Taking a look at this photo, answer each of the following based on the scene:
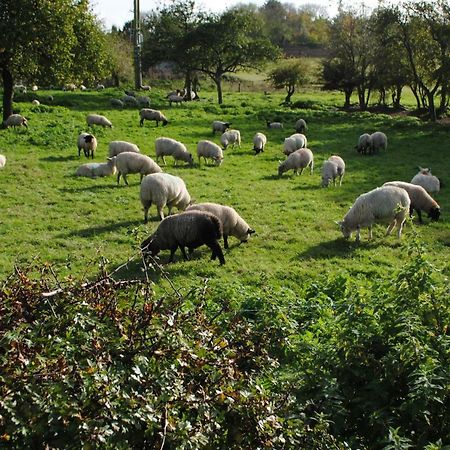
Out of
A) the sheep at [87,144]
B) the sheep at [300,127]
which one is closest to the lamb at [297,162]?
the sheep at [87,144]

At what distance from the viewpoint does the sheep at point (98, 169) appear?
19.5 metres

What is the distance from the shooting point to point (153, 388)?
3.26m

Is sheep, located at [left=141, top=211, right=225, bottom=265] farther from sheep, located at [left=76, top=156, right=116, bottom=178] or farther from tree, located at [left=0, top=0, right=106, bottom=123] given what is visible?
tree, located at [left=0, top=0, right=106, bottom=123]

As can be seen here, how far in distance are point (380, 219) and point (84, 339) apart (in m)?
11.3

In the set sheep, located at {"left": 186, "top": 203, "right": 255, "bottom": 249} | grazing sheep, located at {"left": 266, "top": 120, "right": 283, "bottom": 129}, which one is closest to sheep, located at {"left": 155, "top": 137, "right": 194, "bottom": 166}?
sheep, located at {"left": 186, "top": 203, "right": 255, "bottom": 249}

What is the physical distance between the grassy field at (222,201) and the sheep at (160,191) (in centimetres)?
60

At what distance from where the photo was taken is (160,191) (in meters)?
14.1

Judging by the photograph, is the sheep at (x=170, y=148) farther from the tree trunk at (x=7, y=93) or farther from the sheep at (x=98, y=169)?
the tree trunk at (x=7, y=93)

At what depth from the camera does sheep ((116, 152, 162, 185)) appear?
59.4 ft

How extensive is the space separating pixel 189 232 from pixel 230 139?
1600 centimetres

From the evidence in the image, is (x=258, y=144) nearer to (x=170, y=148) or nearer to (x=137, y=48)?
(x=170, y=148)

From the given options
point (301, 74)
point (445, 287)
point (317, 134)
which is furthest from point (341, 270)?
point (301, 74)

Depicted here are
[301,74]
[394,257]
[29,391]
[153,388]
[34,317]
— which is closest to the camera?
[29,391]

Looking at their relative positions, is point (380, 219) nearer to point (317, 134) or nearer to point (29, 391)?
point (29, 391)
